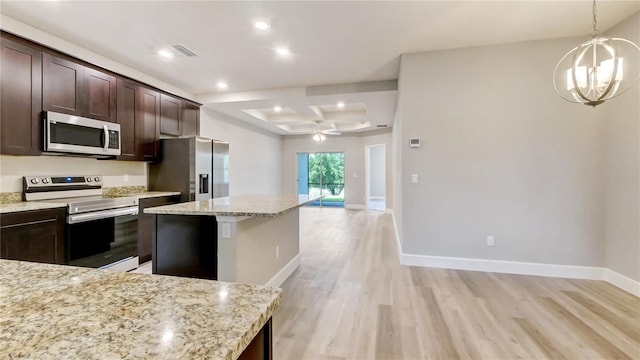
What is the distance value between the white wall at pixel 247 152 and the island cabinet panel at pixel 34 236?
3.05 m

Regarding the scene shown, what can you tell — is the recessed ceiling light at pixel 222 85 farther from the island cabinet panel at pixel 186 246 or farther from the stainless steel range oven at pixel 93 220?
the island cabinet panel at pixel 186 246

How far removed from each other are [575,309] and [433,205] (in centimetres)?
158

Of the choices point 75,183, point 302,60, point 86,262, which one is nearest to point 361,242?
point 302,60

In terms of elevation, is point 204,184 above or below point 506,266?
above

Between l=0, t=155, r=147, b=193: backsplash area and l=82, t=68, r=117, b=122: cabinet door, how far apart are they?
61 cm

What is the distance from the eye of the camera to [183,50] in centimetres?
349

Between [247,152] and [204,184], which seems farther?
[247,152]

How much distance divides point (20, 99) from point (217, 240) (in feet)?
8.12

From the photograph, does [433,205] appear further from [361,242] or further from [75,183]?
[75,183]

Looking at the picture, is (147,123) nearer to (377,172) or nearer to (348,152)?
(348,152)

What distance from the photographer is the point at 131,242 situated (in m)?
3.51

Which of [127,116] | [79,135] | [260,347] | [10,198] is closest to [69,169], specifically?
[79,135]

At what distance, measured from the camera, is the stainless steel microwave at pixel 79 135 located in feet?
9.64

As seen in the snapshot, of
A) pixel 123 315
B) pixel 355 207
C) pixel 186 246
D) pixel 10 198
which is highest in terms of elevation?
pixel 10 198
